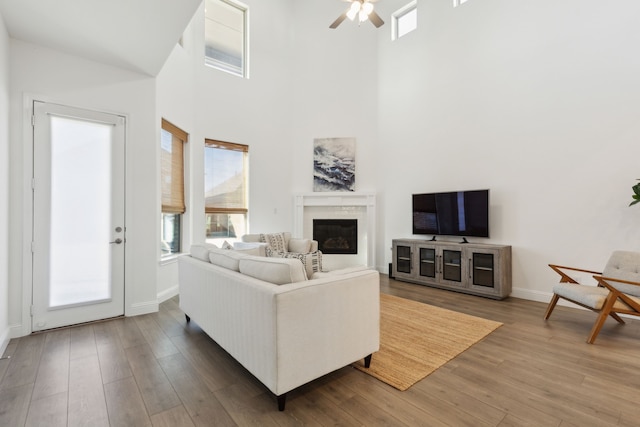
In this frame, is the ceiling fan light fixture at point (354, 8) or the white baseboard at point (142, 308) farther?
the ceiling fan light fixture at point (354, 8)

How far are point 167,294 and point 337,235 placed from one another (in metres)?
3.49

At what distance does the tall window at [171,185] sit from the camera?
4223 mm

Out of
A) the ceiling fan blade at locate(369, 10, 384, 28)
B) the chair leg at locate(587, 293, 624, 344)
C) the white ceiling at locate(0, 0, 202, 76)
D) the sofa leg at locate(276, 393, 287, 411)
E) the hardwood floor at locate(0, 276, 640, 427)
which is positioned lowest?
the hardwood floor at locate(0, 276, 640, 427)

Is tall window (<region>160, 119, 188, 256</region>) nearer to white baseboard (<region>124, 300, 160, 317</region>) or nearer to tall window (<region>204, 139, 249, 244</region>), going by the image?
tall window (<region>204, 139, 249, 244</region>)

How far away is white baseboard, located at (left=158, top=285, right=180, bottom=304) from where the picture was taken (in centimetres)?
396

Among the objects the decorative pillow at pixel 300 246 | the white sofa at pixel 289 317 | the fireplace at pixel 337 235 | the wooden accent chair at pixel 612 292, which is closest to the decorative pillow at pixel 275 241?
the decorative pillow at pixel 300 246

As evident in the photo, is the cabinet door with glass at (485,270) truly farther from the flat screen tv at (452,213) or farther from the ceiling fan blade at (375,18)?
the ceiling fan blade at (375,18)

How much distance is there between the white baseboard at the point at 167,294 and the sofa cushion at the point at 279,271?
8.29 feet

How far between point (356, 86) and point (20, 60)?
210 inches

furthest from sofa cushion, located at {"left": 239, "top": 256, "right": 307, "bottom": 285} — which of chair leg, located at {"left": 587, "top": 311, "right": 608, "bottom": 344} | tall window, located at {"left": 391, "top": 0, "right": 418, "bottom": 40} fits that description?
tall window, located at {"left": 391, "top": 0, "right": 418, "bottom": 40}

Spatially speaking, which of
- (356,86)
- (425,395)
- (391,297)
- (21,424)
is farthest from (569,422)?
(356,86)

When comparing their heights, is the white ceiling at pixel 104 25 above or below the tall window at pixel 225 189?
above

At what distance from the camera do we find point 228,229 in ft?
18.7

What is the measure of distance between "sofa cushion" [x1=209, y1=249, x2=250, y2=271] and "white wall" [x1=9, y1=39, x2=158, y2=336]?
1.32 m
